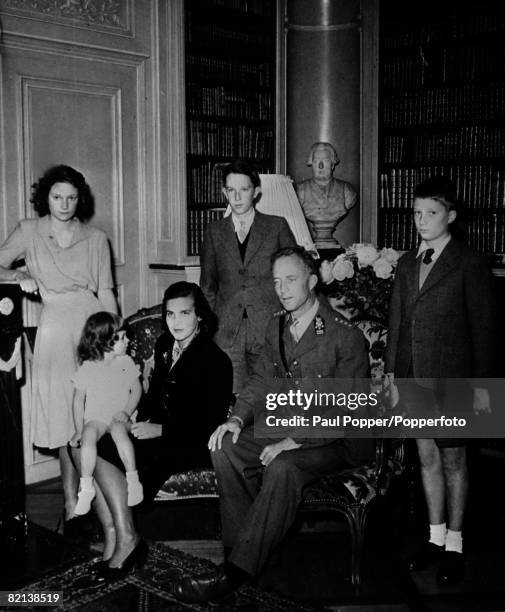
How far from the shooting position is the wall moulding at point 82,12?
380 centimetres

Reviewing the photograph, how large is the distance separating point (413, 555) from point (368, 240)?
2.63 metres

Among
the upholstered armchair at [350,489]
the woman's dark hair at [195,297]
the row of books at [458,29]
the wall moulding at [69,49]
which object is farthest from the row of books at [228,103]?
the upholstered armchair at [350,489]

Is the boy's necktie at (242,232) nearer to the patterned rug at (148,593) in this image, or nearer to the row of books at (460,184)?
the patterned rug at (148,593)

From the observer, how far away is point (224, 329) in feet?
Answer: 11.0

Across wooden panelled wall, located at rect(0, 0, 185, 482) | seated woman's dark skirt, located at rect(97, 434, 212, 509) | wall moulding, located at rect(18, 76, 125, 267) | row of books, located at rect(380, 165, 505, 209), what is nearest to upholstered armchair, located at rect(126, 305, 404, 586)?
seated woman's dark skirt, located at rect(97, 434, 212, 509)

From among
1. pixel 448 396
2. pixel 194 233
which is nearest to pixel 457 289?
pixel 448 396

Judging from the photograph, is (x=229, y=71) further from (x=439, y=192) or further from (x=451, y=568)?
(x=451, y=568)

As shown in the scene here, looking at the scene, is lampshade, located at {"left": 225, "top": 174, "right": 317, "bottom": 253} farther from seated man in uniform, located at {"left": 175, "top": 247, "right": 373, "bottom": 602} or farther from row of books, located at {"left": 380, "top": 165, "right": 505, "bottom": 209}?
row of books, located at {"left": 380, "top": 165, "right": 505, "bottom": 209}

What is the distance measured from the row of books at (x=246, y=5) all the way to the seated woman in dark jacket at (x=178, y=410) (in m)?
2.53

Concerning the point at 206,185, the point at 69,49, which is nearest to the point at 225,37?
the point at 206,185

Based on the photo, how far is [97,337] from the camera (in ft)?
9.68

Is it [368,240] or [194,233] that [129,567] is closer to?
[194,233]

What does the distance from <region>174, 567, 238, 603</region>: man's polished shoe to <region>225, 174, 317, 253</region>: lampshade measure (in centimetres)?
180

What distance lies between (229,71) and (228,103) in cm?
20
